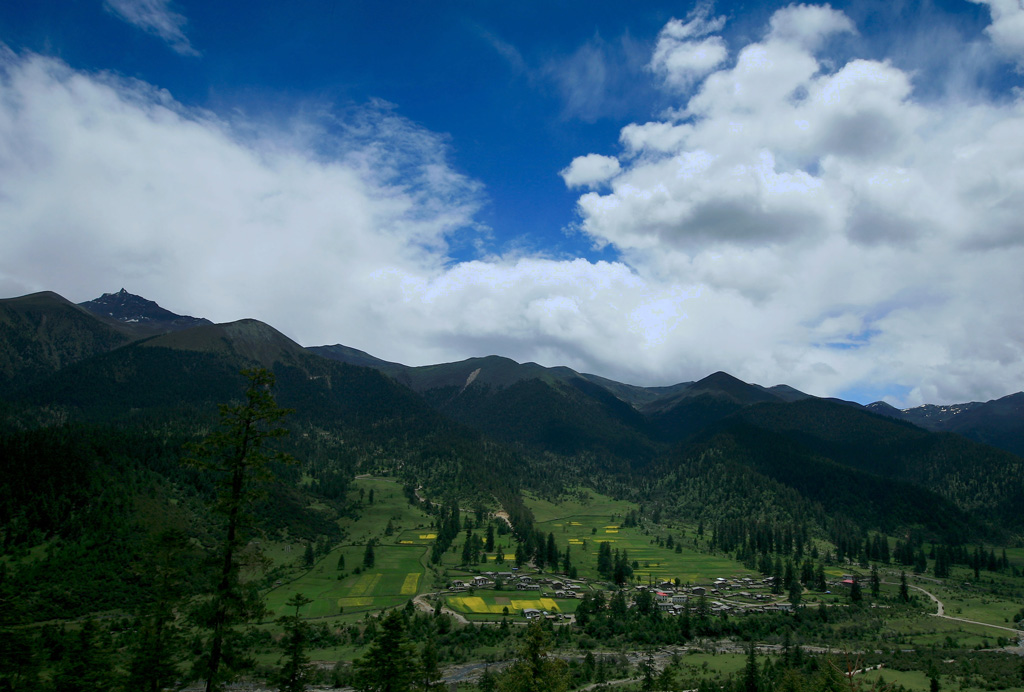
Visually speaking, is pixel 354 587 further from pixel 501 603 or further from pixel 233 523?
pixel 233 523

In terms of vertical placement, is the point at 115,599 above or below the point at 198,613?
below

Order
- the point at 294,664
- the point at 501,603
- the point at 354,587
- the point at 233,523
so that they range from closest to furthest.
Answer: the point at 233,523 → the point at 294,664 → the point at 501,603 → the point at 354,587

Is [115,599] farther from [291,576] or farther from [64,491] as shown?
[291,576]

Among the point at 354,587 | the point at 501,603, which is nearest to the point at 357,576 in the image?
the point at 354,587

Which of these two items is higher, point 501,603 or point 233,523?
point 233,523

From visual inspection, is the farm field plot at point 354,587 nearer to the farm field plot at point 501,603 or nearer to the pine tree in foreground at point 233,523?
the farm field plot at point 501,603

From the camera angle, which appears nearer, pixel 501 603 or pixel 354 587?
pixel 501 603

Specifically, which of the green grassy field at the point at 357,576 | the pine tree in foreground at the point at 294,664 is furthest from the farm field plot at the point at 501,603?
the pine tree in foreground at the point at 294,664

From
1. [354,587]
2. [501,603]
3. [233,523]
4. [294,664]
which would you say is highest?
[233,523]

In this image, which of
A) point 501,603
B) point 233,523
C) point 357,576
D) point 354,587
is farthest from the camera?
point 357,576

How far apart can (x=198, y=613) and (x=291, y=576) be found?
127m

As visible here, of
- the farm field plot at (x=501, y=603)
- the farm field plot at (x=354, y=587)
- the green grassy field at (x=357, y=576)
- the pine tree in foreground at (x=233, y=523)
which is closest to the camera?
the pine tree in foreground at (x=233, y=523)

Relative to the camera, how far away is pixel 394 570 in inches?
5723

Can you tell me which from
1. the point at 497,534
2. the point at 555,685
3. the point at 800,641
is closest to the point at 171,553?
the point at 555,685
